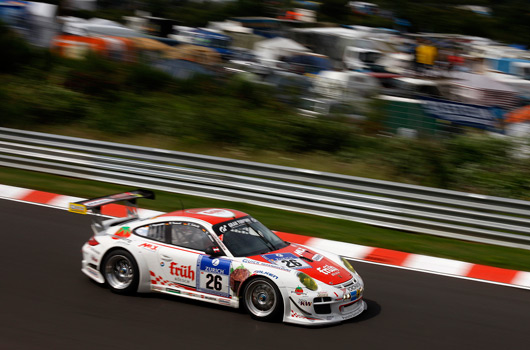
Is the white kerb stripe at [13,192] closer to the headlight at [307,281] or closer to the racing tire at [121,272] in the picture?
the racing tire at [121,272]

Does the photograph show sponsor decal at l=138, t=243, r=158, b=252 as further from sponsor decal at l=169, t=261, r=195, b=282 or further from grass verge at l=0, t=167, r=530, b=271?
grass verge at l=0, t=167, r=530, b=271

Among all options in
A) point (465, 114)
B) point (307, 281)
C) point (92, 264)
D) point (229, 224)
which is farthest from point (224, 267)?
point (465, 114)

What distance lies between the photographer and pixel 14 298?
23.0ft

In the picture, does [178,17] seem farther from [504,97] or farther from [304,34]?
[504,97]

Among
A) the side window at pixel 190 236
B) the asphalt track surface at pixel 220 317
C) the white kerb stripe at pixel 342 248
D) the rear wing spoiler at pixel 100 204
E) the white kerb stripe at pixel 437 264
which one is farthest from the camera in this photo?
the white kerb stripe at pixel 342 248

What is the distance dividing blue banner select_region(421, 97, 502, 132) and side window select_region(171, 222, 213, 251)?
11614 millimetres

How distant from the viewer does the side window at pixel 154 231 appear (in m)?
7.24

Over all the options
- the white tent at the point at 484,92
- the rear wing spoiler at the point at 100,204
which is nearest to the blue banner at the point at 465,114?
the white tent at the point at 484,92

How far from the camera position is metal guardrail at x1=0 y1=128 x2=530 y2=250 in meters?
10.4

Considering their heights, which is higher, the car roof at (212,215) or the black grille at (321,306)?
the car roof at (212,215)

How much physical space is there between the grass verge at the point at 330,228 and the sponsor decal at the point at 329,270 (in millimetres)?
3303

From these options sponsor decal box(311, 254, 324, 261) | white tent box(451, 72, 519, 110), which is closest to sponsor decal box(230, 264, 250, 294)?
sponsor decal box(311, 254, 324, 261)

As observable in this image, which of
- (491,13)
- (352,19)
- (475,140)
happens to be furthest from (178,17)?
(475,140)

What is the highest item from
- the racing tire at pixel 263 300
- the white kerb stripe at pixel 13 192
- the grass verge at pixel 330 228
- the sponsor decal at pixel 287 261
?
the sponsor decal at pixel 287 261
